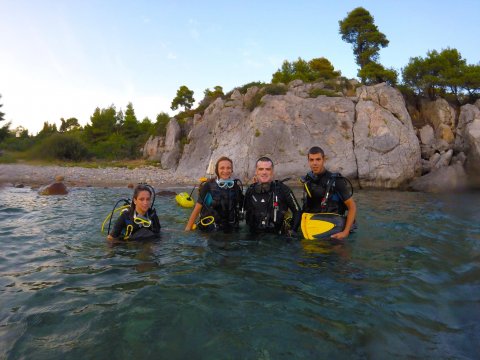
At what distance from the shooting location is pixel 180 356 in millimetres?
2980

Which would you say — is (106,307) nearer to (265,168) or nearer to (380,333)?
(380,333)

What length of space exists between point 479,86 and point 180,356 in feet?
108

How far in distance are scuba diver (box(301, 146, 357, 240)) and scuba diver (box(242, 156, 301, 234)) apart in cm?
43

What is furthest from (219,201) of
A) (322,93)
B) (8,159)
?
(8,159)

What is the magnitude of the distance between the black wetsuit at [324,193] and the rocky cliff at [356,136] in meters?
15.3

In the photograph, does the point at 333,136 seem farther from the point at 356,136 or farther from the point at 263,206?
the point at 263,206

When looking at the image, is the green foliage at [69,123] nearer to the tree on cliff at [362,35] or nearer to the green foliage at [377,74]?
the tree on cliff at [362,35]

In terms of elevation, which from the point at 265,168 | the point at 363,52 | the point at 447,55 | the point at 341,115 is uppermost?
the point at 363,52

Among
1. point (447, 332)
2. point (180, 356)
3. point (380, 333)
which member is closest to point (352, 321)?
point (380, 333)

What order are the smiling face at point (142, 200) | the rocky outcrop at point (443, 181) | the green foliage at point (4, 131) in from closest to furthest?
the smiling face at point (142, 200) → the rocky outcrop at point (443, 181) → the green foliage at point (4, 131)

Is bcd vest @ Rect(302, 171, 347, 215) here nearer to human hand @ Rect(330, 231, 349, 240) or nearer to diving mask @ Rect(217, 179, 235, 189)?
human hand @ Rect(330, 231, 349, 240)

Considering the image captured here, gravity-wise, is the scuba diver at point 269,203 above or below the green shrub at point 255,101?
below

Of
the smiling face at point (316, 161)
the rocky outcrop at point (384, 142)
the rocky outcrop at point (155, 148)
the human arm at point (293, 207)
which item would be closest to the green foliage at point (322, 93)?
the rocky outcrop at point (384, 142)

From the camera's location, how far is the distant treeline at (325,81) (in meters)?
27.2
